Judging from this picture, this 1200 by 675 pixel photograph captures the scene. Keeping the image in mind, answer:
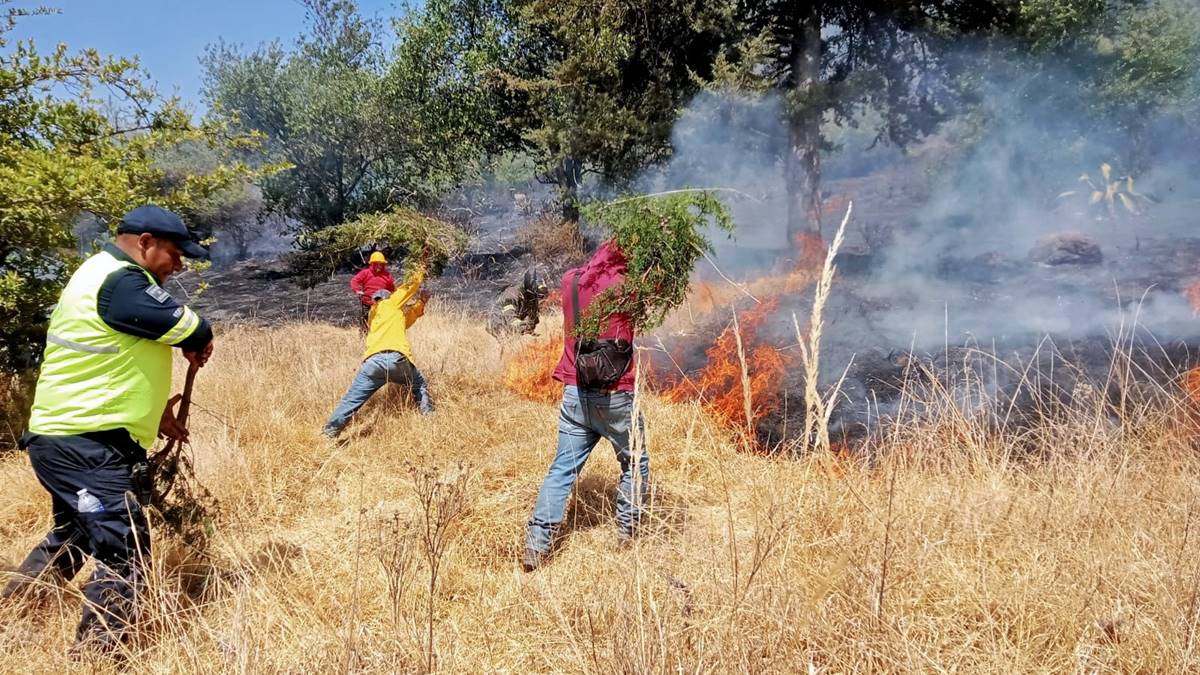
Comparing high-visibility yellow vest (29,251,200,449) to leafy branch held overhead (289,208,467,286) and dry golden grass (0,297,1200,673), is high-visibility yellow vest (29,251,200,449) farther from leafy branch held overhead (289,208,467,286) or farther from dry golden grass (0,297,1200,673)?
leafy branch held overhead (289,208,467,286)

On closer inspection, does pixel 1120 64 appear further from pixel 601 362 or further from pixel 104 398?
pixel 104 398

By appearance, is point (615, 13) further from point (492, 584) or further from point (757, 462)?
point (492, 584)

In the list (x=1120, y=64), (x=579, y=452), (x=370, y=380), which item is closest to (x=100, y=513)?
(x=579, y=452)

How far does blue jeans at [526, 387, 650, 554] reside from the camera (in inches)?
125

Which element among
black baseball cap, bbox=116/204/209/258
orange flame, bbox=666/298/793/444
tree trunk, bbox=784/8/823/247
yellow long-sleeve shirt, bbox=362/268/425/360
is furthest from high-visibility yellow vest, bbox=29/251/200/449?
tree trunk, bbox=784/8/823/247

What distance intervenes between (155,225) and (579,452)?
6.97 feet

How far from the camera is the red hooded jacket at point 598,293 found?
316 cm

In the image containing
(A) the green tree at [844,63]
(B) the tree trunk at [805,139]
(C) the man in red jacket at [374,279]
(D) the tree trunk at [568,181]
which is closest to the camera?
(C) the man in red jacket at [374,279]

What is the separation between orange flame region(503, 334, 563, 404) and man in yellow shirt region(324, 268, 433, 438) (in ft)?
3.69

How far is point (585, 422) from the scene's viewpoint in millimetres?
3250

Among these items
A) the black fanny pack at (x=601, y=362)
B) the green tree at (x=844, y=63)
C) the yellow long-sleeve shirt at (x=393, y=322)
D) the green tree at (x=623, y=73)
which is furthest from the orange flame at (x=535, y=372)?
the green tree at (x=844, y=63)

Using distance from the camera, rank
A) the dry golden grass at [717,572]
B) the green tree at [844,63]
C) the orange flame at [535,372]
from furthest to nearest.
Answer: the green tree at [844,63] → the orange flame at [535,372] → the dry golden grass at [717,572]

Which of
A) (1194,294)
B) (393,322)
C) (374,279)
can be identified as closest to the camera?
(393,322)

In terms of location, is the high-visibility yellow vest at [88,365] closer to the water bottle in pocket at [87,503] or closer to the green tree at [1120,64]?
the water bottle in pocket at [87,503]
